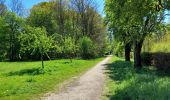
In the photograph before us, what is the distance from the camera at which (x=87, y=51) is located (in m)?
68.7

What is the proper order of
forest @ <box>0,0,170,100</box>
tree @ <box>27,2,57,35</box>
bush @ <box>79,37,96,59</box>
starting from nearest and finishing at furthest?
forest @ <box>0,0,170,100</box> → bush @ <box>79,37,96,59</box> → tree @ <box>27,2,57,35</box>

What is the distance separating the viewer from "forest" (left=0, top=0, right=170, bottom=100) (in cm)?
1523

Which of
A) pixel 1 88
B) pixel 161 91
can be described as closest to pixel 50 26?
pixel 1 88

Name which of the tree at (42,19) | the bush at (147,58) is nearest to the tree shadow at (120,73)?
the bush at (147,58)

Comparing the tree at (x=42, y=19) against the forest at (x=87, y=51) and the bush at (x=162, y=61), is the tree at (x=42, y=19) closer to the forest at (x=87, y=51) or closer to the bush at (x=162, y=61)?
the forest at (x=87, y=51)

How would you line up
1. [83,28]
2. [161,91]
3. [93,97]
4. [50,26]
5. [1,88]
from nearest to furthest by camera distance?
[161,91] < [93,97] < [1,88] < [50,26] < [83,28]

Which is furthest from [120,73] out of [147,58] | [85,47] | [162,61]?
[85,47]

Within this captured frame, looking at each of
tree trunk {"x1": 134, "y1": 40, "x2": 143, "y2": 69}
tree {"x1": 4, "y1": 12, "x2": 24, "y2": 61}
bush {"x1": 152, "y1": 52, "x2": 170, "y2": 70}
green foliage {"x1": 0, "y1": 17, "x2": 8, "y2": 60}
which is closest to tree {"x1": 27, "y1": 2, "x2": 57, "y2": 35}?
tree {"x1": 4, "y1": 12, "x2": 24, "y2": 61}

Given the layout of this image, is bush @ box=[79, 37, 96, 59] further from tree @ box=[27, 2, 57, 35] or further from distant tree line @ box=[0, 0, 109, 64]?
tree @ box=[27, 2, 57, 35]

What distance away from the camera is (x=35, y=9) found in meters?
80.4

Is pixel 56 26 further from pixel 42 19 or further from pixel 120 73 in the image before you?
pixel 120 73

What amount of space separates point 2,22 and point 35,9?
10.9 m

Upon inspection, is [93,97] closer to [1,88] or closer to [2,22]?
[1,88]

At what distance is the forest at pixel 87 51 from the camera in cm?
1523
